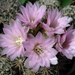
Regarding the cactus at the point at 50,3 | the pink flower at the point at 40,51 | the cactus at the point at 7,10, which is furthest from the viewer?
the cactus at the point at 50,3

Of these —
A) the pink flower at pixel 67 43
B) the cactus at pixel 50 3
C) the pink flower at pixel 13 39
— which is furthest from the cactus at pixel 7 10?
the pink flower at pixel 67 43

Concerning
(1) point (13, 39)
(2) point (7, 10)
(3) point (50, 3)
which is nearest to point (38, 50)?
(1) point (13, 39)

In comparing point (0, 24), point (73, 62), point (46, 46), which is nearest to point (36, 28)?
point (46, 46)

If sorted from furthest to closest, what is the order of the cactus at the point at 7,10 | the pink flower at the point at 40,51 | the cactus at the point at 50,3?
the cactus at the point at 50,3 < the cactus at the point at 7,10 < the pink flower at the point at 40,51

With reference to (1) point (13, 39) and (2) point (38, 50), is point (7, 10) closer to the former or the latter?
(1) point (13, 39)

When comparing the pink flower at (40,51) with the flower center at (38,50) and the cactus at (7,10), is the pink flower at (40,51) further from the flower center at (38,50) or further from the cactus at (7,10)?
the cactus at (7,10)

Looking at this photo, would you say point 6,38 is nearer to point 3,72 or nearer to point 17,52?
point 17,52

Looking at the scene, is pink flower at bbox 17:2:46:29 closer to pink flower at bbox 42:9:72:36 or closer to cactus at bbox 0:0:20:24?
pink flower at bbox 42:9:72:36
